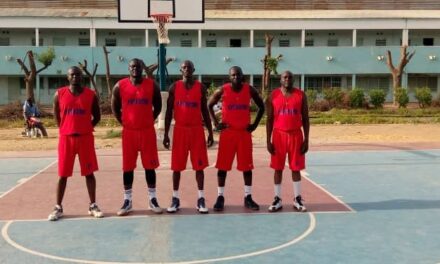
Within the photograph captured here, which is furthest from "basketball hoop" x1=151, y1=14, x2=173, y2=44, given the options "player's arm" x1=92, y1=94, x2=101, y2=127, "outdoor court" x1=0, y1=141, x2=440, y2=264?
"player's arm" x1=92, y1=94, x2=101, y2=127

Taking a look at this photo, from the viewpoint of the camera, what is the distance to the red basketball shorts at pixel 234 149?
6832mm

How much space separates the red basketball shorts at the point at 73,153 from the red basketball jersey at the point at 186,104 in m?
1.19

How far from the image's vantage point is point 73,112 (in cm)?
642

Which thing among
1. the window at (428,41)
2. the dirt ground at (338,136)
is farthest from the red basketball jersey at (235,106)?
the window at (428,41)

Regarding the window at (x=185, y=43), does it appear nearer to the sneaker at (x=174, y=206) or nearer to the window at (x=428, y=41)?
the window at (x=428, y=41)

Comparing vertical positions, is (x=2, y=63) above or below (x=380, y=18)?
below

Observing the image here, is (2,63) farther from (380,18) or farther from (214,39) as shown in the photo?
(380,18)

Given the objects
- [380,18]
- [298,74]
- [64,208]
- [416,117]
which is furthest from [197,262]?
[380,18]

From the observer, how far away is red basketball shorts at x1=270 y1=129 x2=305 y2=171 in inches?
265

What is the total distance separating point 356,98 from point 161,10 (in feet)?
70.0

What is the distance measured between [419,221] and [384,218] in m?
0.42

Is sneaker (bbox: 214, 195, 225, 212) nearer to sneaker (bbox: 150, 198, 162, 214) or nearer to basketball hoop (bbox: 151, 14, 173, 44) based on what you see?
sneaker (bbox: 150, 198, 162, 214)

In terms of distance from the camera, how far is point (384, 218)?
6477mm

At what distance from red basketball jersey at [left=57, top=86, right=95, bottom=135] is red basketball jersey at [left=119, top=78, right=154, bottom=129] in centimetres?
47
